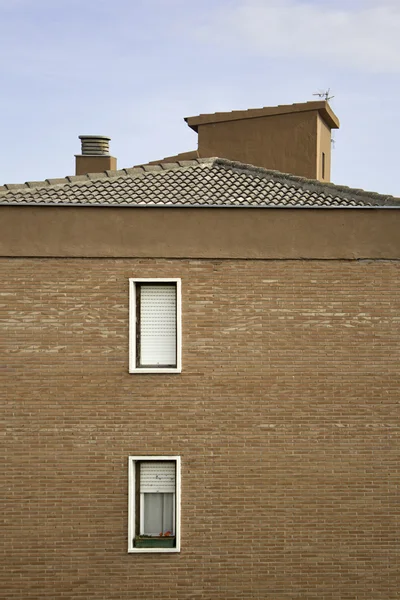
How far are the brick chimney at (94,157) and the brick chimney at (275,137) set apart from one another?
2885 mm

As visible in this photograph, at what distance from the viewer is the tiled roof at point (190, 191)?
17.1 meters

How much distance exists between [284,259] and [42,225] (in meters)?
3.95

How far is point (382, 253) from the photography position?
53.2ft

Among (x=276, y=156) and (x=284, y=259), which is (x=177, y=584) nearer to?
(x=284, y=259)

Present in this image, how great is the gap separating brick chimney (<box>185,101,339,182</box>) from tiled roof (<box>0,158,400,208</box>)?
24.2 ft

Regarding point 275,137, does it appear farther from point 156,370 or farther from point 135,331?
point 156,370

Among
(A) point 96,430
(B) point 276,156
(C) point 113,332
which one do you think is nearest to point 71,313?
(C) point 113,332

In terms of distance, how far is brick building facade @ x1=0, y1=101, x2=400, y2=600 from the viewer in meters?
15.8

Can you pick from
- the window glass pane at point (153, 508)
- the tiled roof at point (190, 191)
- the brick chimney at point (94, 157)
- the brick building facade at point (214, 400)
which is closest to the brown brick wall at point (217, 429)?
the brick building facade at point (214, 400)

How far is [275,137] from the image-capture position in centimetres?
2666

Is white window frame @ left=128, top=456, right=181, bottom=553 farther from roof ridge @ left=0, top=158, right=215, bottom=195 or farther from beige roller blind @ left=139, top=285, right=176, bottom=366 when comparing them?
roof ridge @ left=0, top=158, right=215, bottom=195

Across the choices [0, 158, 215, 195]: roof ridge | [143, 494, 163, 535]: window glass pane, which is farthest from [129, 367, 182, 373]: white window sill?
[0, 158, 215, 195]: roof ridge

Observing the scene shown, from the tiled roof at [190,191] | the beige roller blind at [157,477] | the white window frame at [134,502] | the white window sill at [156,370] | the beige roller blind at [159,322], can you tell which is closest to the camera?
the white window frame at [134,502]

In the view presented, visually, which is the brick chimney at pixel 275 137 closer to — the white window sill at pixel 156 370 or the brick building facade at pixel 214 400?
the brick building facade at pixel 214 400
